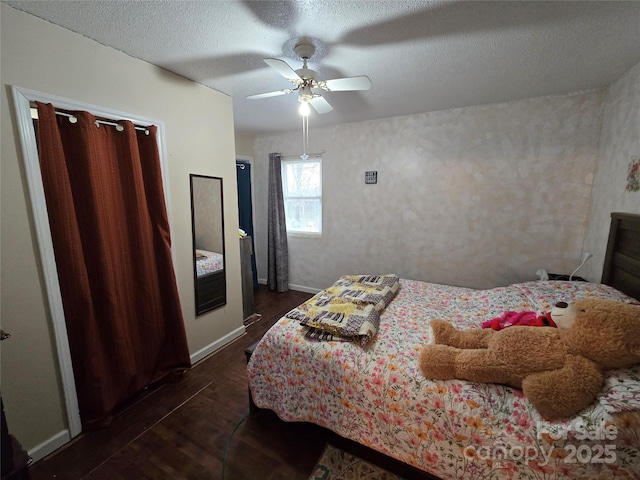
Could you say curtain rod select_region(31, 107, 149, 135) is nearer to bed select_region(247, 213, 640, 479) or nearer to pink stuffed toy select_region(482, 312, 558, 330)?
bed select_region(247, 213, 640, 479)

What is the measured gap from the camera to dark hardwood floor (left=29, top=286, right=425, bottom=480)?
1428 mm

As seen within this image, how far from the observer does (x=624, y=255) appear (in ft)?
5.90

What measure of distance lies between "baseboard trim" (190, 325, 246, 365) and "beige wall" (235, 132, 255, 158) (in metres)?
2.55

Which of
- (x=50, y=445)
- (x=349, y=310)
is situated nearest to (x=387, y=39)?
(x=349, y=310)

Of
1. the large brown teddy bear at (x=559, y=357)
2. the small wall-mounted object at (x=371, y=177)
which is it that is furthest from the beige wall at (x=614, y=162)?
the small wall-mounted object at (x=371, y=177)

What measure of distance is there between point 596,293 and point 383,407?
1560 millimetres

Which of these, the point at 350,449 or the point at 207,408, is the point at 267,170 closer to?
the point at 207,408

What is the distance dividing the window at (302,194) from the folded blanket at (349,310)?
66.5 inches

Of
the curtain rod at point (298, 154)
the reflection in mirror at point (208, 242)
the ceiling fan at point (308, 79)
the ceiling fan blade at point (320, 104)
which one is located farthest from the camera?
the curtain rod at point (298, 154)

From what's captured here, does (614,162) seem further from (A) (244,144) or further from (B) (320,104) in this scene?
(A) (244,144)

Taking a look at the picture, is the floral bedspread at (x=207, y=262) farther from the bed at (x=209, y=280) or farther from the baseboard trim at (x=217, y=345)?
the baseboard trim at (x=217, y=345)

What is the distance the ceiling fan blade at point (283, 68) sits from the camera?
1434mm

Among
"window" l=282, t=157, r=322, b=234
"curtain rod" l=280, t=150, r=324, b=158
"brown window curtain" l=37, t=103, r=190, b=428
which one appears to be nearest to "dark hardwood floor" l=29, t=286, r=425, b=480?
"brown window curtain" l=37, t=103, r=190, b=428

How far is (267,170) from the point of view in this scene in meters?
4.08
